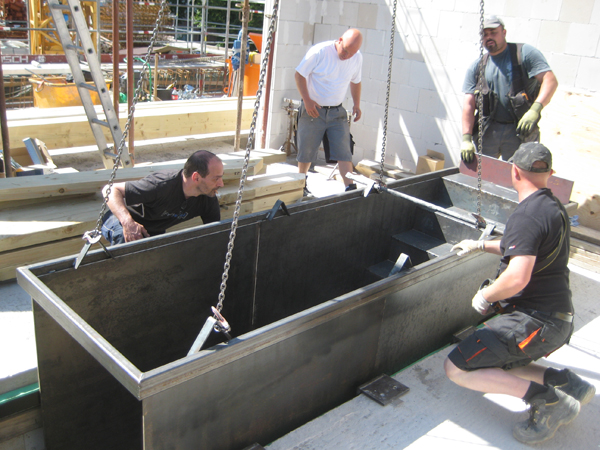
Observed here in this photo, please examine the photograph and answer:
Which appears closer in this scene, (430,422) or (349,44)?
(430,422)

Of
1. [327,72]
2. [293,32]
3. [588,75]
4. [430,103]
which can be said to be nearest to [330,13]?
[293,32]

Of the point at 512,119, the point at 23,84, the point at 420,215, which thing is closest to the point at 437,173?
the point at 420,215

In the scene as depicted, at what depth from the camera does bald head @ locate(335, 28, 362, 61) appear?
548 cm

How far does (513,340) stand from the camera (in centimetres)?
280

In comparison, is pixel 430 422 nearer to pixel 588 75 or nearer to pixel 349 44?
pixel 349 44

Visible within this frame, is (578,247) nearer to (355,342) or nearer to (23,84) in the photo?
(355,342)

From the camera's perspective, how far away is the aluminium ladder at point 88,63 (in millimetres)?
5297

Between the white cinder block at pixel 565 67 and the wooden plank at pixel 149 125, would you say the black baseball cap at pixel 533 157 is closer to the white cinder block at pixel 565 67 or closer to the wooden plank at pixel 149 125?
the white cinder block at pixel 565 67

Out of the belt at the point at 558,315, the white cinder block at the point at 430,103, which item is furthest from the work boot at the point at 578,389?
the white cinder block at the point at 430,103

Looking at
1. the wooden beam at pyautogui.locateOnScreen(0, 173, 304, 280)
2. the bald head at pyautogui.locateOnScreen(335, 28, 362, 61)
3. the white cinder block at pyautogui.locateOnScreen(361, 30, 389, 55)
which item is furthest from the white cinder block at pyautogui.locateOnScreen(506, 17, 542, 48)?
the wooden beam at pyautogui.locateOnScreen(0, 173, 304, 280)

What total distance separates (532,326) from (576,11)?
4.31 metres

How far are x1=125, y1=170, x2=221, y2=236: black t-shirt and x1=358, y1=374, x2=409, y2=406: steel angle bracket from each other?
1.72 m

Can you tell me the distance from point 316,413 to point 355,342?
1.44 feet

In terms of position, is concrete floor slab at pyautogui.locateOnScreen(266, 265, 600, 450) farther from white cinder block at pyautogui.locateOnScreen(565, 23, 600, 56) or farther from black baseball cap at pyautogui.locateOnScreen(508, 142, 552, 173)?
white cinder block at pyautogui.locateOnScreen(565, 23, 600, 56)
